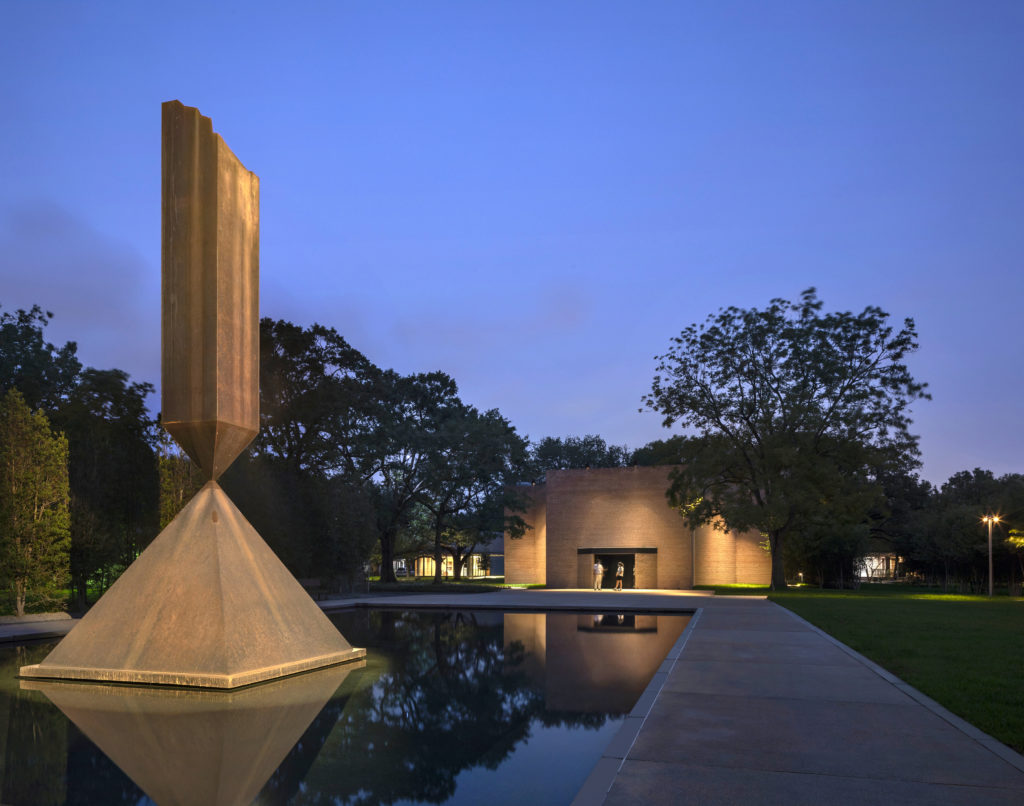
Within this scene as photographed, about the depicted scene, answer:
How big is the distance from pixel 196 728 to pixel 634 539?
34669mm

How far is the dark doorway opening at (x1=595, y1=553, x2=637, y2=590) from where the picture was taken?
41.1 metres

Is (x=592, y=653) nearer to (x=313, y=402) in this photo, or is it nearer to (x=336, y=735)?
(x=336, y=735)

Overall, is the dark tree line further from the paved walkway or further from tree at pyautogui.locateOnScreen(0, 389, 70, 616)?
the paved walkway

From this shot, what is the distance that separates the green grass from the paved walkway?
0.35 meters

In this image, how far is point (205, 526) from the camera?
10.5 meters

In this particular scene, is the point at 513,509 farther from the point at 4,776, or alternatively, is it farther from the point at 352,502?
the point at 4,776

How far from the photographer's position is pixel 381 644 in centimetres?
1437

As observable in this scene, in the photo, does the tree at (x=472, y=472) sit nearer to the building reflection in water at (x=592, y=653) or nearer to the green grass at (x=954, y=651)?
the building reflection in water at (x=592, y=653)

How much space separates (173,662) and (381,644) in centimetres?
536

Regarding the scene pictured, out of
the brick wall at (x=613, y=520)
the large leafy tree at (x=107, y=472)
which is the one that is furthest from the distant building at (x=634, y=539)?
the large leafy tree at (x=107, y=472)

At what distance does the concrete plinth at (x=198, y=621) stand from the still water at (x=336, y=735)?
25cm

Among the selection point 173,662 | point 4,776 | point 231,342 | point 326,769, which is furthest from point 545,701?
point 231,342

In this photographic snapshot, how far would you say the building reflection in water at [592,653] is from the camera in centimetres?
895

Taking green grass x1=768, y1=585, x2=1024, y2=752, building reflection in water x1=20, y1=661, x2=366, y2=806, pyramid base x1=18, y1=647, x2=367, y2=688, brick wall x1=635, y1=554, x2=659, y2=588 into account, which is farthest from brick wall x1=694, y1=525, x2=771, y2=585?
building reflection in water x1=20, y1=661, x2=366, y2=806
